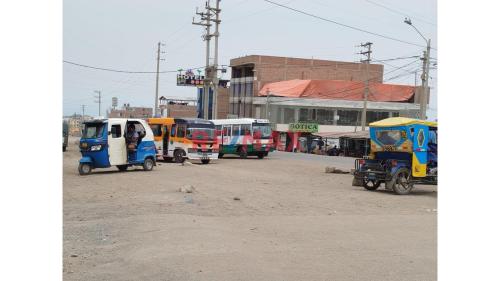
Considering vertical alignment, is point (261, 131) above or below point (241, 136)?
above

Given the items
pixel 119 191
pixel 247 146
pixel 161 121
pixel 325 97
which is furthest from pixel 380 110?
pixel 119 191

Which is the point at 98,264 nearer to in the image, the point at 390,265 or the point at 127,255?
the point at 127,255

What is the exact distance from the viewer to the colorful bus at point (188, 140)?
28.3 metres

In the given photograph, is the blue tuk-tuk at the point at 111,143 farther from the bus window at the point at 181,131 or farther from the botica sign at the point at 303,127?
the botica sign at the point at 303,127

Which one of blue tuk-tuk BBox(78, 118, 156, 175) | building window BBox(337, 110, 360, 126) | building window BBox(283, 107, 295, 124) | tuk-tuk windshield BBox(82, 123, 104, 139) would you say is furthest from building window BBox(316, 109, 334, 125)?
tuk-tuk windshield BBox(82, 123, 104, 139)

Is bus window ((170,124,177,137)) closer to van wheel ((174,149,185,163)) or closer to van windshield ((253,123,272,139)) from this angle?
van wheel ((174,149,185,163))

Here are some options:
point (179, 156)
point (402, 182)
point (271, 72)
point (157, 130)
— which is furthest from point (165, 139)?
point (271, 72)

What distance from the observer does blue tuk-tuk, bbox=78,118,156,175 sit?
2056 centimetres

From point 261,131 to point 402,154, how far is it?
19813 mm

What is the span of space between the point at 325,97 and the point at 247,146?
112ft

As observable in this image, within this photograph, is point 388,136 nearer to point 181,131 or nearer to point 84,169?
point 84,169

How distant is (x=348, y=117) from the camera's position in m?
68.6

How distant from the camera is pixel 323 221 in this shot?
34.3 ft

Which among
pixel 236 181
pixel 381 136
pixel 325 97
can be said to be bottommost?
pixel 236 181
